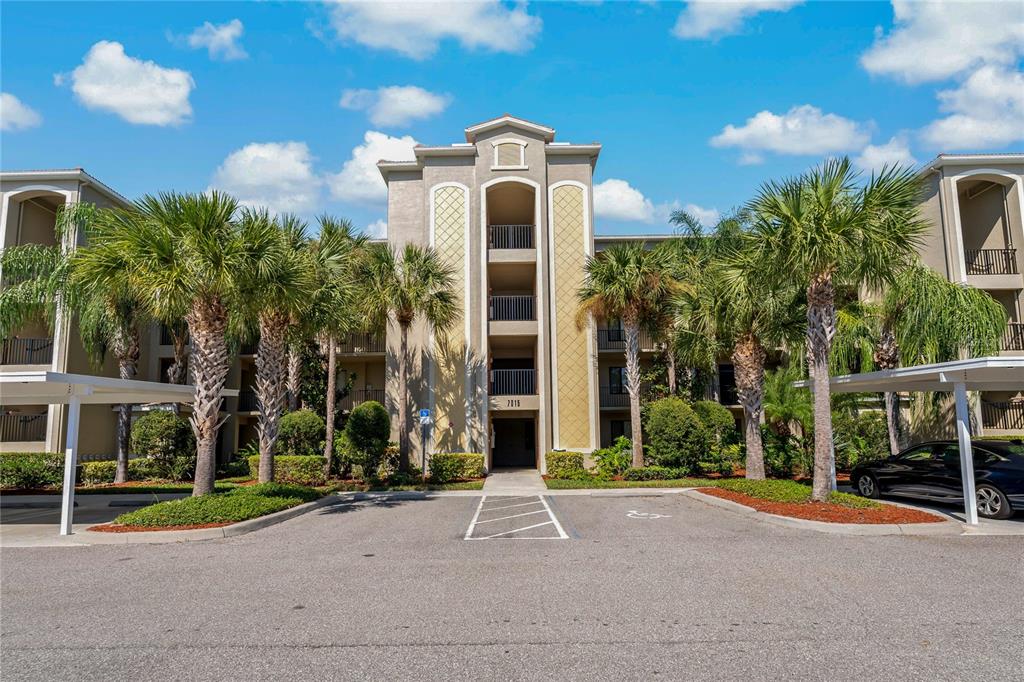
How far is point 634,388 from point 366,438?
9598 mm

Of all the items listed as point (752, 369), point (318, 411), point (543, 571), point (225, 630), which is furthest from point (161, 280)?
point (752, 369)

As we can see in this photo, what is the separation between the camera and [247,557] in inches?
374

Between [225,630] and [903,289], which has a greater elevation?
[903,289]

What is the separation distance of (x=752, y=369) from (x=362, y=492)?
12182 millimetres

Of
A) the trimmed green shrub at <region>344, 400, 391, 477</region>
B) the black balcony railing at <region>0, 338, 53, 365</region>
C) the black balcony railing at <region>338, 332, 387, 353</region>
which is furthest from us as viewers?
the black balcony railing at <region>338, 332, 387, 353</region>

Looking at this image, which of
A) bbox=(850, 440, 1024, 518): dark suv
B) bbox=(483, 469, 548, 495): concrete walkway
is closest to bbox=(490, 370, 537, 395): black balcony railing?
bbox=(483, 469, 548, 495): concrete walkway

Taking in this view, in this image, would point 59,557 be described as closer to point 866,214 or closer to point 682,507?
point 682,507

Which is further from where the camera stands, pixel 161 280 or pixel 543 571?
pixel 161 280

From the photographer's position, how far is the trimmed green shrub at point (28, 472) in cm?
2078

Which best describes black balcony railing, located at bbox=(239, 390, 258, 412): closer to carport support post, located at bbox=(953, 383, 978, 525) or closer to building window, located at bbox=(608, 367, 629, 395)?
building window, located at bbox=(608, 367, 629, 395)

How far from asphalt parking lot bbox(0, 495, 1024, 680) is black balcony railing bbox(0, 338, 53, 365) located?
57.1 ft

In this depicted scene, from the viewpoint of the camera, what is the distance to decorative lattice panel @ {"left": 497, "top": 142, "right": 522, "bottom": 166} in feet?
86.2

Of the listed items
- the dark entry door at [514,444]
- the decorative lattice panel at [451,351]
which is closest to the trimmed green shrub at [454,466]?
the decorative lattice panel at [451,351]

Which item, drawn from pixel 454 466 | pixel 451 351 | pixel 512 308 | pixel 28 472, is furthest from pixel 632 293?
pixel 28 472
